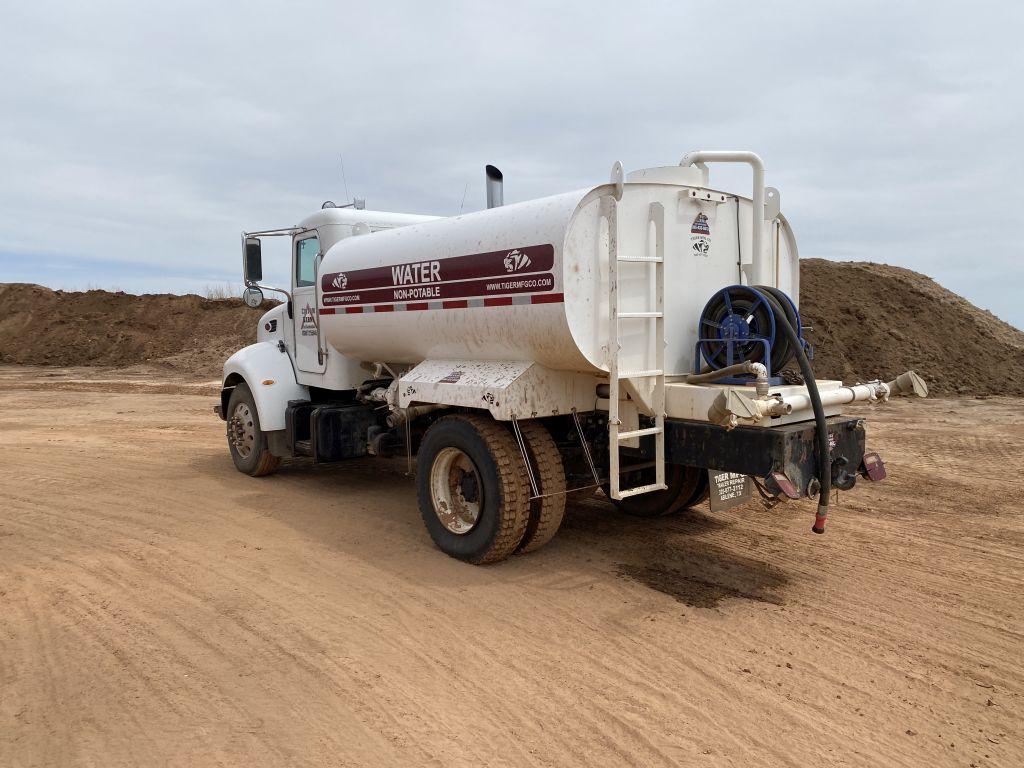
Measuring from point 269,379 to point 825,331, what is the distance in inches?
656

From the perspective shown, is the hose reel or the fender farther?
the fender

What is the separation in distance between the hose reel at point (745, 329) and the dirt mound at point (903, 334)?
14635 millimetres

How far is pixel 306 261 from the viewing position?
8.41m

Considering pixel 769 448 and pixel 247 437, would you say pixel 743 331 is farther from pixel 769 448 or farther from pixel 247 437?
pixel 247 437

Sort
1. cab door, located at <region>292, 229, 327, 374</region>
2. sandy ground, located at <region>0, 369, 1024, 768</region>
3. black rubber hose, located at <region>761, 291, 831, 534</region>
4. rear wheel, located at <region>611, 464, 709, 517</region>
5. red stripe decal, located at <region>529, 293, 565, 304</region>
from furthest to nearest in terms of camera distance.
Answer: cab door, located at <region>292, 229, 327, 374</region>
rear wheel, located at <region>611, 464, 709, 517</region>
red stripe decal, located at <region>529, 293, 565, 304</region>
black rubber hose, located at <region>761, 291, 831, 534</region>
sandy ground, located at <region>0, 369, 1024, 768</region>

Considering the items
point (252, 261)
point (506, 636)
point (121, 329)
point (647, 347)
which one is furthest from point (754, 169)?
point (121, 329)

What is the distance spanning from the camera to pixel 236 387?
915cm

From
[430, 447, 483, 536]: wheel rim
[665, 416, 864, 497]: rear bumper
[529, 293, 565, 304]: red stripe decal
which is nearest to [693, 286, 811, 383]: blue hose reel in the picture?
[665, 416, 864, 497]: rear bumper

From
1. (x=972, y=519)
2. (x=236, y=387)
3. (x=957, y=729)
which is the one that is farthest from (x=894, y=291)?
(x=957, y=729)

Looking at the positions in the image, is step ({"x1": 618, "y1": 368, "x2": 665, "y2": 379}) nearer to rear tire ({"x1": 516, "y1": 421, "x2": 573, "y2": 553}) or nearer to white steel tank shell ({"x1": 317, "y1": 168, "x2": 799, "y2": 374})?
white steel tank shell ({"x1": 317, "y1": 168, "x2": 799, "y2": 374})

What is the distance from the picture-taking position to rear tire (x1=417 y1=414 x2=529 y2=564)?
546 cm

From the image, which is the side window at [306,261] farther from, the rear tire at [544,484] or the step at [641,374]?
the step at [641,374]

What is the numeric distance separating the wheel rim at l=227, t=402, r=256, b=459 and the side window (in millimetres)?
1642

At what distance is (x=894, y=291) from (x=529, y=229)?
66.7 ft
